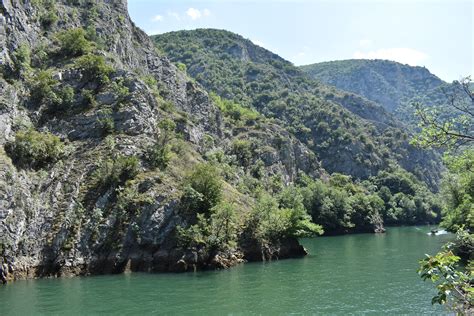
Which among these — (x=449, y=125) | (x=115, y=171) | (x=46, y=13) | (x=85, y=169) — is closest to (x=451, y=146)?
(x=449, y=125)

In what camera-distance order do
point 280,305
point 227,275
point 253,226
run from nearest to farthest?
point 280,305, point 227,275, point 253,226

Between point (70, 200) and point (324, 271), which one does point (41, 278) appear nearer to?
point (70, 200)

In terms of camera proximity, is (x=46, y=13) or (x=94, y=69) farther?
(x=46, y=13)

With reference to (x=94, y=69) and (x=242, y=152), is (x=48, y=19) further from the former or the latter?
(x=242, y=152)

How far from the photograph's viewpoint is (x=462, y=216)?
64.9 meters

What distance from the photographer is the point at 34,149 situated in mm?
64250

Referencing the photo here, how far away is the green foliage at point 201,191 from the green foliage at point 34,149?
19.9m

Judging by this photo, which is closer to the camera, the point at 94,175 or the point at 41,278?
the point at 41,278

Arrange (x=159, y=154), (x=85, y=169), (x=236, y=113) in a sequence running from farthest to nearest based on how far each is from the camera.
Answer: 1. (x=236, y=113)
2. (x=159, y=154)
3. (x=85, y=169)

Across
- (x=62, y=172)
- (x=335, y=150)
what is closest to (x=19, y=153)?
(x=62, y=172)

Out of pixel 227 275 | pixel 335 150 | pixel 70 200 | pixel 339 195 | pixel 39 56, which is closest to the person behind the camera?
pixel 227 275

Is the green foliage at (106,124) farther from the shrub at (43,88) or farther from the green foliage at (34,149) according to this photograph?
the shrub at (43,88)

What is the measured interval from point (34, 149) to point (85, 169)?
7.45 meters

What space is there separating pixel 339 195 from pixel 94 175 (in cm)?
8230
